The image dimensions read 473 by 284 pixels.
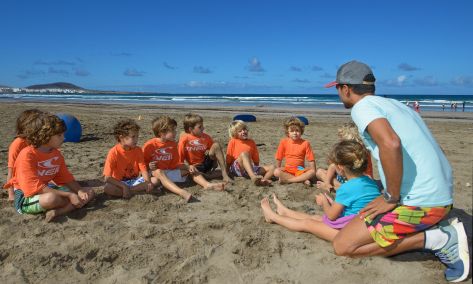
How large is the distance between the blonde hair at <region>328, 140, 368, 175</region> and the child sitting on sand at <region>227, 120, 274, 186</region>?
233cm

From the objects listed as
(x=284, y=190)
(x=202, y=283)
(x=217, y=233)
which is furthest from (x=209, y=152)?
(x=202, y=283)

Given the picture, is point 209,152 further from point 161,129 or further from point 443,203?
point 443,203

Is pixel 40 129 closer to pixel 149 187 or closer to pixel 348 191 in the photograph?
pixel 149 187

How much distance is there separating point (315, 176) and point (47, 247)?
3.65 metres

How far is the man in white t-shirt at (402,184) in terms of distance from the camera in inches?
112

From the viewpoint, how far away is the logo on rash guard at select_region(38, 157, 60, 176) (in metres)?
4.30

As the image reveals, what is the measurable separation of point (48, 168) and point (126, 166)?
1072 mm

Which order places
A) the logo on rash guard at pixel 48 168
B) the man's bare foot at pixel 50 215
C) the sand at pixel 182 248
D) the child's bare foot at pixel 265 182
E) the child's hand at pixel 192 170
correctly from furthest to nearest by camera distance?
the child's hand at pixel 192 170 < the child's bare foot at pixel 265 182 < the logo on rash guard at pixel 48 168 < the man's bare foot at pixel 50 215 < the sand at pixel 182 248

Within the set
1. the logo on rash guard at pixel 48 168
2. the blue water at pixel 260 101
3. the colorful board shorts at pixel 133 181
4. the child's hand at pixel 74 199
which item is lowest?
the blue water at pixel 260 101

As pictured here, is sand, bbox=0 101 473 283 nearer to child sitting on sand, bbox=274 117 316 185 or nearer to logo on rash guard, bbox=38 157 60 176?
logo on rash guard, bbox=38 157 60 176

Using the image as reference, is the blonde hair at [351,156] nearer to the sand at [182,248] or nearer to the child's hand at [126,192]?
the sand at [182,248]

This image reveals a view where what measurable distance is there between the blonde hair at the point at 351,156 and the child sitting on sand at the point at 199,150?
2.68 metres

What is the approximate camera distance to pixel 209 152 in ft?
20.2

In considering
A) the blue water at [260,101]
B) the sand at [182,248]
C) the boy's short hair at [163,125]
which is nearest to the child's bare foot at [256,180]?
the sand at [182,248]
